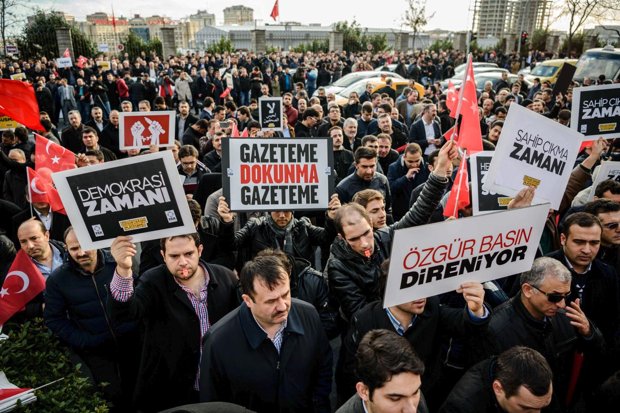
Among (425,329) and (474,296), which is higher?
(474,296)

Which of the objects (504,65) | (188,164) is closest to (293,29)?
(504,65)

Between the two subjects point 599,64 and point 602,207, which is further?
point 599,64

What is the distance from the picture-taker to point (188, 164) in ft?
20.3

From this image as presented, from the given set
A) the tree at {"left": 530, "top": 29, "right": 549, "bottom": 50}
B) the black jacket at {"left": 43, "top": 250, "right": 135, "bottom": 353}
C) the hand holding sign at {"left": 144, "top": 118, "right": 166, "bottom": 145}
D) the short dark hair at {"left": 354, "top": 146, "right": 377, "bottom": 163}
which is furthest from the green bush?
the tree at {"left": 530, "top": 29, "right": 549, "bottom": 50}

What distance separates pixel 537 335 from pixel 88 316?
10.1ft

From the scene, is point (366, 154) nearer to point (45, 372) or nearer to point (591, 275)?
point (591, 275)

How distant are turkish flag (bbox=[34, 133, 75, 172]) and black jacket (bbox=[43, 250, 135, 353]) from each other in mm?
2353

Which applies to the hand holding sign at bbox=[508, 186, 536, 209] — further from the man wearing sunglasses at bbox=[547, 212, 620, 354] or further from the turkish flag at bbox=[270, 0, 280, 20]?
the turkish flag at bbox=[270, 0, 280, 20]

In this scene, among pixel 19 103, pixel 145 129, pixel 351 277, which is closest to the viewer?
pixel 351 277

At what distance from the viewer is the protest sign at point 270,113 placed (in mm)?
8766

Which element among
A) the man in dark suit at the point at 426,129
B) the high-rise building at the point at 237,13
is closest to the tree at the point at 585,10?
the man in dark suit at the point at 426,129

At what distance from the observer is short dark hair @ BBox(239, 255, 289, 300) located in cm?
270

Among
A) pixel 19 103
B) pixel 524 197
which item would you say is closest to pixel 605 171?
pixel 524 197

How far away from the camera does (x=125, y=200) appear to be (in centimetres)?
307
